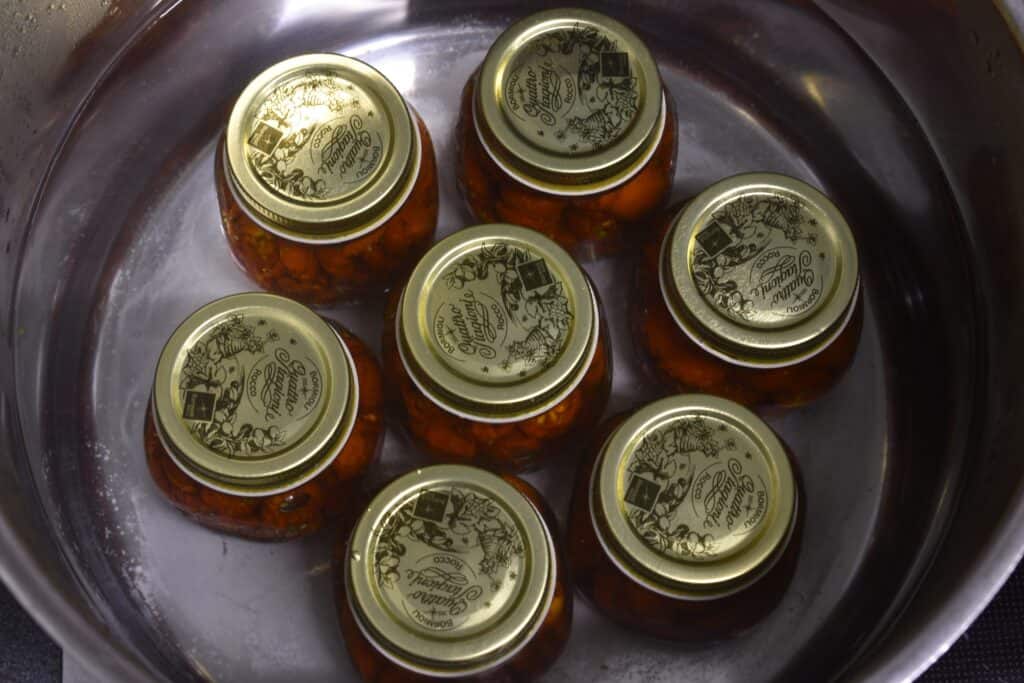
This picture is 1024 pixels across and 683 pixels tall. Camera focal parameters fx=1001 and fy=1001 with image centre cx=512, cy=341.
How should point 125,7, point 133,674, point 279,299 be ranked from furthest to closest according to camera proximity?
point 125,7 → point 279,299 → point 133,674

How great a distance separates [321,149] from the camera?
0.68m

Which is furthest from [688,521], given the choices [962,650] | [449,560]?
[962,650]

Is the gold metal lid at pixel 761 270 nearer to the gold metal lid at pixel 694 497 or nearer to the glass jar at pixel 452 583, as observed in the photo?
the gold metal lid at pixel 694 497

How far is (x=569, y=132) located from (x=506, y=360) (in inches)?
6.6

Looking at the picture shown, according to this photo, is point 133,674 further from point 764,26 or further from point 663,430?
point 764,26

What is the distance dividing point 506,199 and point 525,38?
11 centimetres

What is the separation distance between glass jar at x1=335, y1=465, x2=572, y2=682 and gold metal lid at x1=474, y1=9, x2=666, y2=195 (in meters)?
0.21

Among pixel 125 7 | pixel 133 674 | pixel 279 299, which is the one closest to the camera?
pixel 133 674

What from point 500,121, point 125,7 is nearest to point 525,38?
point 500,121

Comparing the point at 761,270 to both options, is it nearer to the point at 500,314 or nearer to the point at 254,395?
the point at 500,314

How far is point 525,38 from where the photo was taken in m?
0.70

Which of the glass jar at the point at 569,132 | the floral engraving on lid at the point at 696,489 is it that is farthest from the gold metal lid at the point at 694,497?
the glass jar at the point at 569,132

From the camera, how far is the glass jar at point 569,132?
663mm

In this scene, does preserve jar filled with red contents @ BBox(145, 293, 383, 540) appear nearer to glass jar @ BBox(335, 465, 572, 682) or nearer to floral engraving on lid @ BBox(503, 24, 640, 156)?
glass jar @ BBox(335, 465, 572, 682)
